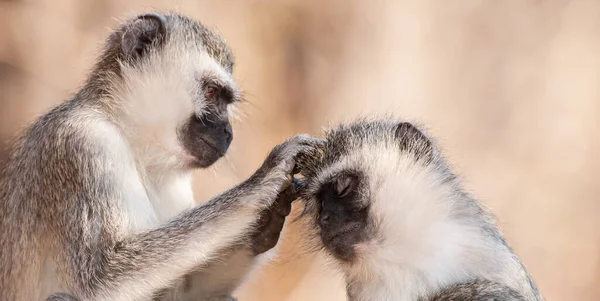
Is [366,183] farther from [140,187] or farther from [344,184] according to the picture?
[140,187]

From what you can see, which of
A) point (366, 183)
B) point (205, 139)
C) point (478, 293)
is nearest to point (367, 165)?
point (366, 183)

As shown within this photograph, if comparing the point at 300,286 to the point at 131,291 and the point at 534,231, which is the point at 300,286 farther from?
the point at 131,291

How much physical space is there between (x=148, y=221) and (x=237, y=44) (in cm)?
288

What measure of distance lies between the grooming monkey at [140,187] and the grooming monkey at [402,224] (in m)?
0.26

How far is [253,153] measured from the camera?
6367 millimetres

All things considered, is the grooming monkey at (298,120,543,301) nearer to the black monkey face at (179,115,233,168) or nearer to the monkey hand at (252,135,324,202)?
the monkey hand at (252,135,324,202)

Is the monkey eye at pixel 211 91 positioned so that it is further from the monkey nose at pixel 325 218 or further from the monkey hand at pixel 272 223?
the monkey nose at pixel 325 218

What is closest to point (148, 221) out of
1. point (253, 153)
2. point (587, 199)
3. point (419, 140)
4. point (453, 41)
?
point (419, 140)

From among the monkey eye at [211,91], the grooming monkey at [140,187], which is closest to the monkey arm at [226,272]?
the grooming monkey at [140,187]

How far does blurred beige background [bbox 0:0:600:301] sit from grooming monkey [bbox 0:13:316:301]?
2.04 meters

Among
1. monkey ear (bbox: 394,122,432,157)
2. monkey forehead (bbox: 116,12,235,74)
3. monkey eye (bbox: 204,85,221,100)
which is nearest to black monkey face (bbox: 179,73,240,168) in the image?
monkey eye (bbox: 204,85,221,100)

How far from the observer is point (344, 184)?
3.35m

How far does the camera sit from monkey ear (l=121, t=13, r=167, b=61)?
388 centimetres

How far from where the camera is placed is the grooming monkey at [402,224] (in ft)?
10.6
